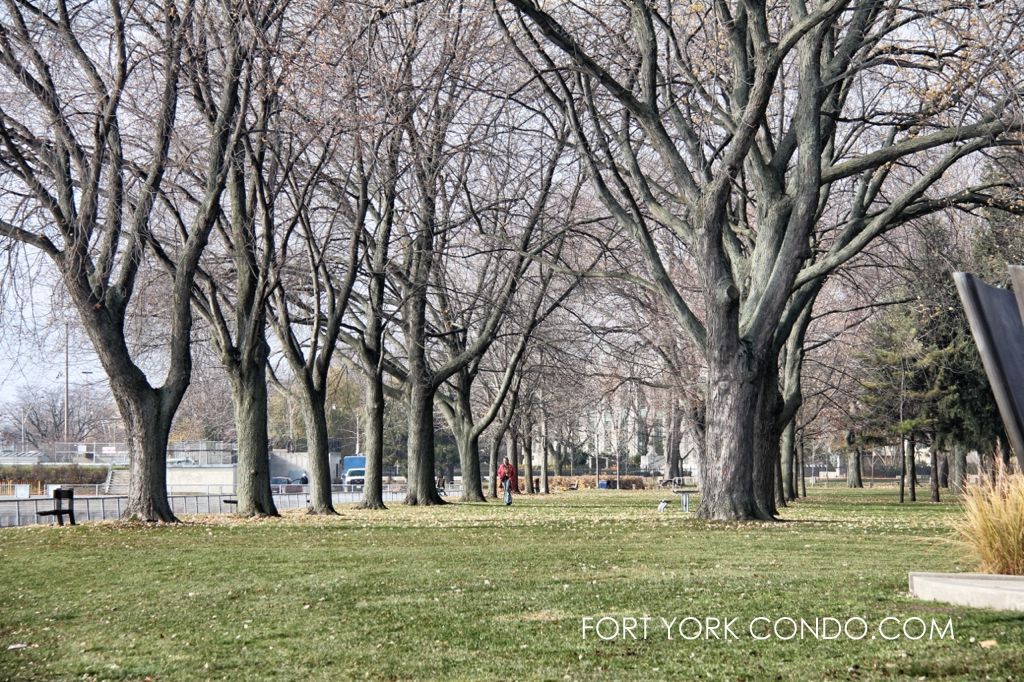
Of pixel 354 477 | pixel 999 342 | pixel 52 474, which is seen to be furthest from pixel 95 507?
pixel 354 477

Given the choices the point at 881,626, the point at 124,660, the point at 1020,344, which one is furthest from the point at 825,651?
the point at 124,660

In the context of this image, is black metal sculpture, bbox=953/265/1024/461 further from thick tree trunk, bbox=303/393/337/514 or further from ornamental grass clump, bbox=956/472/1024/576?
thick tree trunk, bbox=303/393/337/514

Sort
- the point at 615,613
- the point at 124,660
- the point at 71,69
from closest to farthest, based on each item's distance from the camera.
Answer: the point at 124,660 < the point at 615,613 < the point at 71,69

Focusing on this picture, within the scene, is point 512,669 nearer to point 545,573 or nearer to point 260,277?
point 545,573

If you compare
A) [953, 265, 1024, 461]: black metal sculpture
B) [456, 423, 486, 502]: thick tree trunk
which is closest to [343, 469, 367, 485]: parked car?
[456, 423, 486, 502]: thick tree trunk

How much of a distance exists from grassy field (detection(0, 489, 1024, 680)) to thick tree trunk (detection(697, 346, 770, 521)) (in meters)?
3.06

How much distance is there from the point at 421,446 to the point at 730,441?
1778 cm

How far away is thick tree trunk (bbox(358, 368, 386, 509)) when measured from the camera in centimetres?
3216

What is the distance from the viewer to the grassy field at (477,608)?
6.96 meters

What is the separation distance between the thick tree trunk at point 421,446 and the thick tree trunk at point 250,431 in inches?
409

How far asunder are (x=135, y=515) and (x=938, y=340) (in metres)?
33.2

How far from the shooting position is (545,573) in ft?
37.9

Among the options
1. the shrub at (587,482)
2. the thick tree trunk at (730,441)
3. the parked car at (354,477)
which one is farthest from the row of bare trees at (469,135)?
the parked car at (354,477)

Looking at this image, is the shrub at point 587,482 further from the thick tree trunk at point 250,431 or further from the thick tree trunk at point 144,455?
the thick tree trunk at point 144,455
